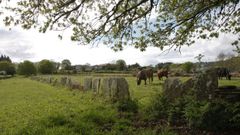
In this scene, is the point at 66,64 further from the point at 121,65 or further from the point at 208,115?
the point at 208,115

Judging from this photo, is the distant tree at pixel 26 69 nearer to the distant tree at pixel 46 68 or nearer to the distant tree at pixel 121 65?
the distant tree at pixel 46 68

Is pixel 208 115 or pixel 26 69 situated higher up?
pixel 26 69

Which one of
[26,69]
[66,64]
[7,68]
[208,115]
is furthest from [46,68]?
[208,115]

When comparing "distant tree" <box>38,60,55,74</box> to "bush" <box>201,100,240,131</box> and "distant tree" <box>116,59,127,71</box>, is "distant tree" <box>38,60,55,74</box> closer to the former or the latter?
"distant tree" <box>116,59,127,71</box>

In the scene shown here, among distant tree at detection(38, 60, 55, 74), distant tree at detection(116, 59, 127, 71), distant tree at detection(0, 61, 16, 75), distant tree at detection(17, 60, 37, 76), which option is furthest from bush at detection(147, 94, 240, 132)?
distant tree at detection(0, 61, 16, 75)

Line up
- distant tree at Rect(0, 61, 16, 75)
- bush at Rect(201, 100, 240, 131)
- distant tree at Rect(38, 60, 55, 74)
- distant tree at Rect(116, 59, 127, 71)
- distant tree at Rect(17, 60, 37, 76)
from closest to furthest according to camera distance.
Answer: bush at Rect(201, 100, 240, 131), distant tree at Rect(116, 59, 127, 71), distant tree at Rect(17, 60, 37, 76), distant tree at Rect(0, 61, 16, 75), distant tree at Rect(38, 60, 55, 74)

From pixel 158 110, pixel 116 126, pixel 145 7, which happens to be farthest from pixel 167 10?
pixel 116 126

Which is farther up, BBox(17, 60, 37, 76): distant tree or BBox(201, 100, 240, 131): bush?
BBox(17, 60, 37, 76): distant tree

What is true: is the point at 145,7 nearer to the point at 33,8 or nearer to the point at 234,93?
the point at 33,8

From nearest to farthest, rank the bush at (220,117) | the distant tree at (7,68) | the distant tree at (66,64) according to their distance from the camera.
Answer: the bush at (220,117) < the distant tree at (7,68) < the distant tree at (66,64)

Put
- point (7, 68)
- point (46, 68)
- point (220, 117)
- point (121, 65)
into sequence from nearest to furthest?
point (220, 117) < point (121, 65) < point (46, 68) < point (7, 68)

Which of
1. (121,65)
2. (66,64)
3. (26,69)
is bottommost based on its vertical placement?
(26,69)

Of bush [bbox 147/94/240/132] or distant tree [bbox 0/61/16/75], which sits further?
distant tree [bbox 0/61/16/75]

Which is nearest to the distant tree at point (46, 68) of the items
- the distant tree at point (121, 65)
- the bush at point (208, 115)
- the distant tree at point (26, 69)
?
the distant tree at point (26, 69)
